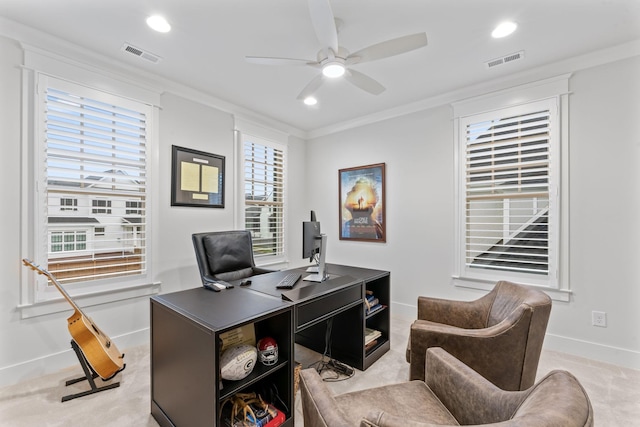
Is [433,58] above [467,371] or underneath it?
above

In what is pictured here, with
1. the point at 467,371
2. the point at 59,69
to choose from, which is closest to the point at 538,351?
the point at 467,371

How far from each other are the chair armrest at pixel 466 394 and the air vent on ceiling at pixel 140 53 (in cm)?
322

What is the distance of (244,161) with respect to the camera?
395 cm

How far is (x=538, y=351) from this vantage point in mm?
1787

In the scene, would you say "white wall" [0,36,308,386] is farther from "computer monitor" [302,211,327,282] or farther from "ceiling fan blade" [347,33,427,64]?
"ceiling fan blade" [347,33,427,64]

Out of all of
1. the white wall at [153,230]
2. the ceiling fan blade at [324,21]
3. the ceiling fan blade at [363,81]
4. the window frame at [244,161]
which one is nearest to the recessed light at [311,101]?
the window frame at [244,161]

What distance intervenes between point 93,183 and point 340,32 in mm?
2514

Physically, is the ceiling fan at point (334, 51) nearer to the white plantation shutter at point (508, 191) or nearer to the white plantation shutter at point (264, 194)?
the white plantation shutter at point (508, 191)

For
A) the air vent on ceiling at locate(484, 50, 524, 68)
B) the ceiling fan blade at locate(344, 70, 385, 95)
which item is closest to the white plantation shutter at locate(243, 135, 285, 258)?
the ceiling fan blade at locate(344, 70, 385, 95)

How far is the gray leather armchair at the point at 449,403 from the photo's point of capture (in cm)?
78

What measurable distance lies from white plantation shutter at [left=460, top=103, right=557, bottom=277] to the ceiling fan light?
71.8 inches

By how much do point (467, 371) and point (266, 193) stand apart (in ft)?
11.4

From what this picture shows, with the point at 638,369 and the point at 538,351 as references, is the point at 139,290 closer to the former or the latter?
the point at 538,351

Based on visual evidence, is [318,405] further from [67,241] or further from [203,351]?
[67,241]
